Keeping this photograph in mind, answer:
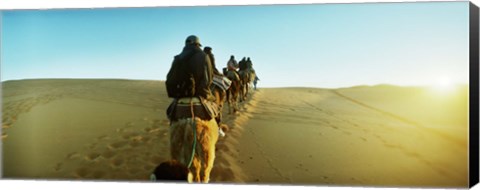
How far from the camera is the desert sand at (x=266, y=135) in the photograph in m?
7.21

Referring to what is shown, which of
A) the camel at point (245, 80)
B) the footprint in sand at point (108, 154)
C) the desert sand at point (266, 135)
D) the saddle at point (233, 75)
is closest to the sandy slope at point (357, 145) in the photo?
the desert sand at point (266, 135)

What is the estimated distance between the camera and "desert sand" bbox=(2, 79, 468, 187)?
7.21 meters

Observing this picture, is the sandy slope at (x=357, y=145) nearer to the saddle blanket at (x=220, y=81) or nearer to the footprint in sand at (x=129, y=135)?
the saddle blanket at (x=220, y=81)

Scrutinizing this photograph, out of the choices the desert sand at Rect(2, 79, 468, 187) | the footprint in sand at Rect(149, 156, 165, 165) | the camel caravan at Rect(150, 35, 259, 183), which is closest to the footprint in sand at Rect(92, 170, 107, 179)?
the desert sand at Rect(2, 79, 468, 187)

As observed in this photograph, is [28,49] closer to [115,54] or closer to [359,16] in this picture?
[115,54]

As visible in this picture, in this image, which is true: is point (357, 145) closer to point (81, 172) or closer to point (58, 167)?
point (81, 172)

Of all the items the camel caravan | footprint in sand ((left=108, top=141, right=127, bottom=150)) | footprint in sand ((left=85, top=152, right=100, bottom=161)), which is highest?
the camel caravan

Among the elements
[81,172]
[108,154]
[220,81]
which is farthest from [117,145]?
[220,81]

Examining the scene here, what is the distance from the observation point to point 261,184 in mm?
7508

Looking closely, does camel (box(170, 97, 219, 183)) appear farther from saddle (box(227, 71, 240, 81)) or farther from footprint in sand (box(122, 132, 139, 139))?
saddle (box(227, 71, 240, 81))

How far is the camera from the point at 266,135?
26.3ft

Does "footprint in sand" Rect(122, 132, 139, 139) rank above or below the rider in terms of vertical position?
below

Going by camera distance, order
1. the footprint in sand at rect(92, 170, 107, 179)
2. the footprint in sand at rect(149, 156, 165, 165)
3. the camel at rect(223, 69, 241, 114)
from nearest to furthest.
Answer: the footprint in sand at rect(149, 156, 165, 165) < the footprint in sand at rect(92, 170, 107, 179) < the camel at rect(223, 69, 241, 114)

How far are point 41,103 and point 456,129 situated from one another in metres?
5.78
